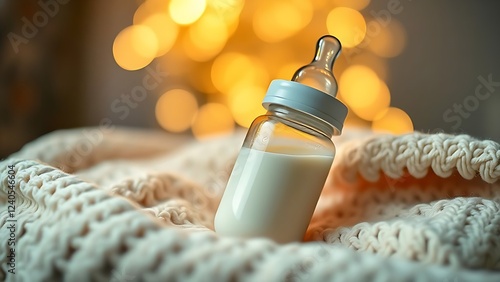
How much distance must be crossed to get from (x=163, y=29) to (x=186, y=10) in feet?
0.38

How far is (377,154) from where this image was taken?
25.3 inches

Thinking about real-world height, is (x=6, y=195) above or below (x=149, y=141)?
below

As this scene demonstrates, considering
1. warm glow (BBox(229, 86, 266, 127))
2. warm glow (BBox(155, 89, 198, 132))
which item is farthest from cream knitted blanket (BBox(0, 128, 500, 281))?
warm glow (BBox(155, 89, 198, 132))

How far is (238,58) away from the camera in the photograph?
1.49m

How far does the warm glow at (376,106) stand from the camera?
1414 mm

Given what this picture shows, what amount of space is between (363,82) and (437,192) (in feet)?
2.73

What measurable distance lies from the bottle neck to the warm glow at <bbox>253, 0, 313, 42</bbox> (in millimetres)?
873

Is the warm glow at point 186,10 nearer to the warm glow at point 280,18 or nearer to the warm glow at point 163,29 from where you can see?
the warm glow at point 163,29

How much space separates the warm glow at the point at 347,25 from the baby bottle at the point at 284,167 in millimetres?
807

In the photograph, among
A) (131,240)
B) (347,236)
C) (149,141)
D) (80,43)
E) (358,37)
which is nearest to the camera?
(131,240)

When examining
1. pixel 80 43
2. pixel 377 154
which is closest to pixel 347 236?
pixel 377 154

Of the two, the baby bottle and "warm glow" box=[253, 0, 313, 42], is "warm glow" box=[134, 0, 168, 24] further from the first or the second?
the baby bottle

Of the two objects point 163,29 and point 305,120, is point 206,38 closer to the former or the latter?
point 163,29

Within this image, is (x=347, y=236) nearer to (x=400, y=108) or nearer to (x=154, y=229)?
(x=154, y=229)
